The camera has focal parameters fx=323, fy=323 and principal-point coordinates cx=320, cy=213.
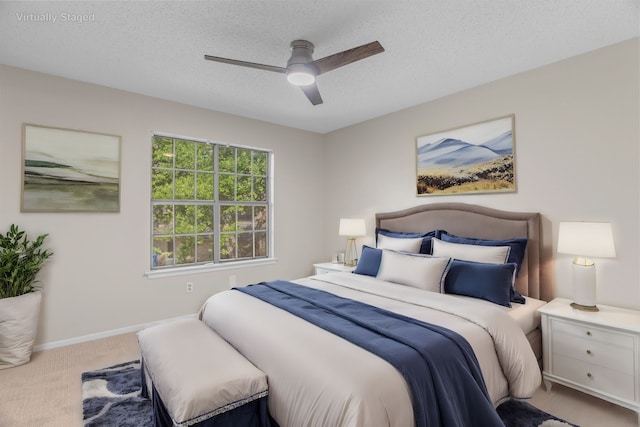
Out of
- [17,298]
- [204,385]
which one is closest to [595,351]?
[204,385]

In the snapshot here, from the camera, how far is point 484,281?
256cm

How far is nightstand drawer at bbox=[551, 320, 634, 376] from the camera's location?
6.78 feet

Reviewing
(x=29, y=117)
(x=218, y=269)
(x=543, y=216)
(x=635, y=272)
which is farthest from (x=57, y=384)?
(x=635, y=272)

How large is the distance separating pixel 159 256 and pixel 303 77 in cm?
279

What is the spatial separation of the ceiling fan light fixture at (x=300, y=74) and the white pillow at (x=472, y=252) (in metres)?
1.97

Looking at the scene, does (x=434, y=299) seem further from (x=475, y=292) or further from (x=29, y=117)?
(x=29, y=117)

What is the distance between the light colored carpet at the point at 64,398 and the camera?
206 centimetres

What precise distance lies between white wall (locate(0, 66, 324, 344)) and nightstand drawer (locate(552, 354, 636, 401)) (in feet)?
11.3

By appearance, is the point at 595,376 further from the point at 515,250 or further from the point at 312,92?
the point at 312,92

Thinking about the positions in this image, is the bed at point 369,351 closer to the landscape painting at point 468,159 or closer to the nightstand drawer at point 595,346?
the nightstand drawer at point 595,346

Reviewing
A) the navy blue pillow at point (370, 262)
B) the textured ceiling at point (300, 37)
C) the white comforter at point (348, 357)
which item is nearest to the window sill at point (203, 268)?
the white comforter at point (348, 357)

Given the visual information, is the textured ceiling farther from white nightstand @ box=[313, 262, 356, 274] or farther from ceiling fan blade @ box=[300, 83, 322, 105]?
white nightstand @ box=[313, 262, 356, 274]

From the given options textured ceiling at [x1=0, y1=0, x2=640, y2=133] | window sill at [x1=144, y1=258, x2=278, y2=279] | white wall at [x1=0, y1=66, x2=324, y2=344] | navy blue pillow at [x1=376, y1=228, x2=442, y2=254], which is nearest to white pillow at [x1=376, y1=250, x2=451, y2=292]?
navy blue pillow at [x1=376, y1=228, x2=442, y2=254]

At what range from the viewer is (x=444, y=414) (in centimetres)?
→ 147
